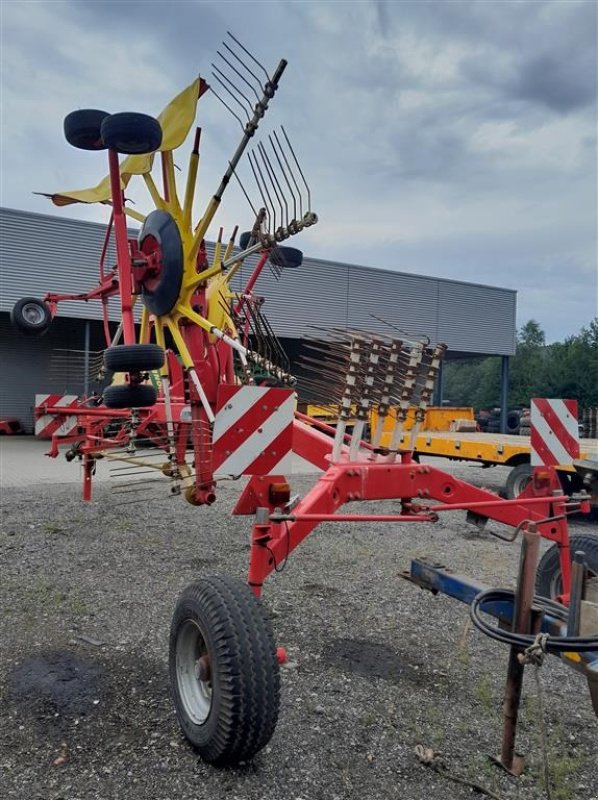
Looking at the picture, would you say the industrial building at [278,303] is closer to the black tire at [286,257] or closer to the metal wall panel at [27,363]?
the metal wall panel at [27,363]

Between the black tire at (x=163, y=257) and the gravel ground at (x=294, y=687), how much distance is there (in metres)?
2.16

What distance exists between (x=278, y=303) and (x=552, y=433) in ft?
56.0


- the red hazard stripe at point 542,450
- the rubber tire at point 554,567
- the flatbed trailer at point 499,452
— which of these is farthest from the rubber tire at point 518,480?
the rubber tire at point 554,567

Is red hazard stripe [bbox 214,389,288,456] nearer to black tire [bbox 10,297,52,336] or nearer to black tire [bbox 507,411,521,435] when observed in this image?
black tire [bbox 10,297,52,336]

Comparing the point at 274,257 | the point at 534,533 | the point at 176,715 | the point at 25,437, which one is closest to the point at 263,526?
the point at 176,715

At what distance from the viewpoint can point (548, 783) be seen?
2.53m

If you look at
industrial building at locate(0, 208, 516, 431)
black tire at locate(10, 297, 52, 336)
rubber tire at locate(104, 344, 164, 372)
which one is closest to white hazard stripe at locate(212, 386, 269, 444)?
rubber tire at locate(104, 344, 164, 372)

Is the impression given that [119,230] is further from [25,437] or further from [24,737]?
[25,437]

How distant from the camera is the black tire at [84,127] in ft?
15.2

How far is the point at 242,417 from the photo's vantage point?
10.4 ft

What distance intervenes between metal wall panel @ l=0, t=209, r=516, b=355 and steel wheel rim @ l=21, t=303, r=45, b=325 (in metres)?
6.23

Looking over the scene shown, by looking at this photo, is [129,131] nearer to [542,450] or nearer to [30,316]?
[542,450]

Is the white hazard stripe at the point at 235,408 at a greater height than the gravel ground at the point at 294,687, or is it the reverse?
the white hazard stripe at the point at 235,408

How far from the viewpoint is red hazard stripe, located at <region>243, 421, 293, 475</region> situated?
3.21 metres
